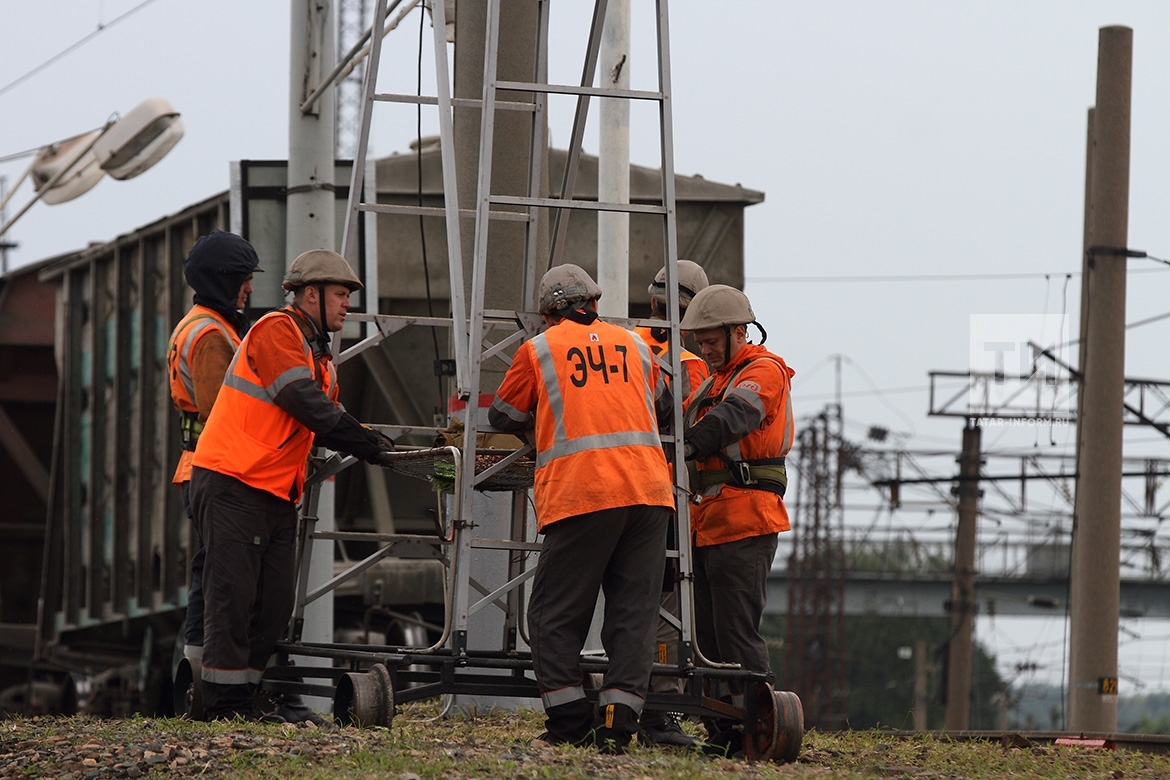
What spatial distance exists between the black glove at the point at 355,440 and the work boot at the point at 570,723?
140cm

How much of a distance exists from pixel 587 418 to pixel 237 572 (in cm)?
170

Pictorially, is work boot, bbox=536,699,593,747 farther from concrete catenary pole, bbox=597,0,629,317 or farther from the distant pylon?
the distant pylon

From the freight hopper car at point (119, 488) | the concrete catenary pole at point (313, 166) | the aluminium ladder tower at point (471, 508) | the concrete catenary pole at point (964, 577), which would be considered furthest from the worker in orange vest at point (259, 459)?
the concrete catenary pole at point (964, 577)

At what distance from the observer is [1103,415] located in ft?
57.9

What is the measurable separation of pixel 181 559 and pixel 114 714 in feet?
10.9

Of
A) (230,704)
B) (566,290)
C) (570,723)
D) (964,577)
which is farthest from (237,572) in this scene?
(964,577)

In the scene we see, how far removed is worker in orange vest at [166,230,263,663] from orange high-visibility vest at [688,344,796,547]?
2266 mm

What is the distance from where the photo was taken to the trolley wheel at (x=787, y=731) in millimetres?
6734

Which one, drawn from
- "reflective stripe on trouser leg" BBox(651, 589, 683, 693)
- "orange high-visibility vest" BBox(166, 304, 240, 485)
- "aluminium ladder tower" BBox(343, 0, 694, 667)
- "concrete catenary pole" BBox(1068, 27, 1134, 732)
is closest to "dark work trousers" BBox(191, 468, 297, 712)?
"orange high-visibility vest" BBox(166, 304, 240, 485)

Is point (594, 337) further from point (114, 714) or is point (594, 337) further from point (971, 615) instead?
point (971, 615)

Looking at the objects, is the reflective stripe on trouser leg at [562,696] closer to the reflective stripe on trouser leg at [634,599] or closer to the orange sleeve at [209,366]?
the reflective stripe on trouser leg at [634,599]

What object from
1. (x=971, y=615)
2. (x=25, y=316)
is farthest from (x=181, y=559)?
(x=971, y=615)

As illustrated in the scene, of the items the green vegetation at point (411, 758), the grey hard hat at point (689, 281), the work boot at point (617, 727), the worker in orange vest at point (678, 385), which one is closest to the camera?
the green vegetation at point (411, 758)

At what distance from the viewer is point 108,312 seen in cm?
1499
